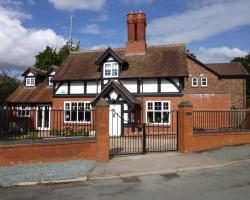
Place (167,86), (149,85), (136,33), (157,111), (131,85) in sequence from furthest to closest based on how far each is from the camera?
(136,33), (131,85), (149,85), (157,111), (167,86)

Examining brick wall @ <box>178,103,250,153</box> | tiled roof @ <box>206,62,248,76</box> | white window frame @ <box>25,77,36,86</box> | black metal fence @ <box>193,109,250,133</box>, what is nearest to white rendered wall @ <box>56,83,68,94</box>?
white window frame @ <box>25,77,36,86</box>

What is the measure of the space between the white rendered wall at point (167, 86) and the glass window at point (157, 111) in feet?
3.12

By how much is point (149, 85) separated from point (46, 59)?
931 inches

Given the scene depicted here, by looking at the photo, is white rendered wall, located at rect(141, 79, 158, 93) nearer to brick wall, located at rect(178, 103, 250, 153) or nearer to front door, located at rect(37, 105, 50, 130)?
front door, located at rect(37, 105, 50, 130)

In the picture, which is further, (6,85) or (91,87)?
(6,85)

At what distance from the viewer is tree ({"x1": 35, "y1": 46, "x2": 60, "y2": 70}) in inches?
1741

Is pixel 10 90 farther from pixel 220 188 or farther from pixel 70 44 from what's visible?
pixel 220 188

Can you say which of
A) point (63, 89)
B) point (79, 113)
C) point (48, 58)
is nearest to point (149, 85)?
point (79, 113)

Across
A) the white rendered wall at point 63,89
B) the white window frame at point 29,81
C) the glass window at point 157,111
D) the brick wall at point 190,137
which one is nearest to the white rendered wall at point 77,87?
the white rendered wall at point 63,89

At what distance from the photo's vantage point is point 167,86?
24.2 meters

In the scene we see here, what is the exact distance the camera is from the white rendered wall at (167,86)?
24000mm

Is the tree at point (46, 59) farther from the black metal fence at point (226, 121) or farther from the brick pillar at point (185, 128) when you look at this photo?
the brick pillar at point (185, 128)

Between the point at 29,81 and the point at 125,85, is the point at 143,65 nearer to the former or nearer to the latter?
the point at 125,85

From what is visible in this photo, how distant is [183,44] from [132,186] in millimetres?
19454
